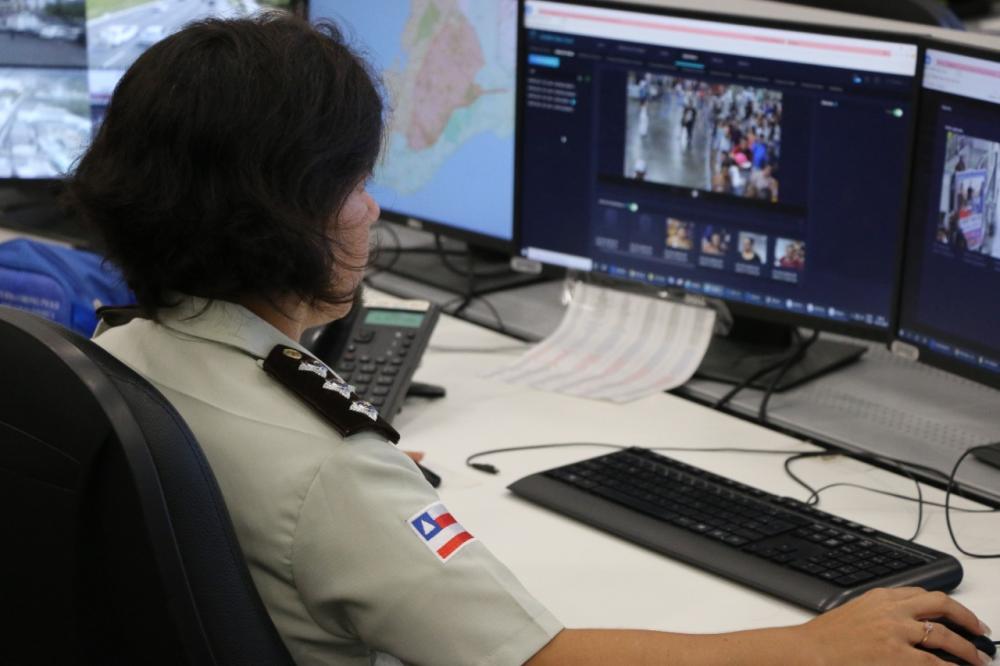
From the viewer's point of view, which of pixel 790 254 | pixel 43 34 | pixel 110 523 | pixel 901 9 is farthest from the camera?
pixel 43 34

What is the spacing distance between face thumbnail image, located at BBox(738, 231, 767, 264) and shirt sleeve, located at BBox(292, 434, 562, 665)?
981 millimetres

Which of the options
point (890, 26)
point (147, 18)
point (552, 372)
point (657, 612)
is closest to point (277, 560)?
point (657, 612)

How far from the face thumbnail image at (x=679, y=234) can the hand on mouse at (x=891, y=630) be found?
0.81 meters

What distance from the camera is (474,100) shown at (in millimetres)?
2207

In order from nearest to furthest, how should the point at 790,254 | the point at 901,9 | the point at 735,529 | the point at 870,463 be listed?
1. the point at 735,529
2. the point at 870,463
3. the point at 790,254
4. the point at 901,9

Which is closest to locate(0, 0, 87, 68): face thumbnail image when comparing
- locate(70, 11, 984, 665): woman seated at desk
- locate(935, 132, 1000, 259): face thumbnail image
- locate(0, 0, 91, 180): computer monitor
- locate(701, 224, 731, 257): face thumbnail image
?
locate(0, 0, 91, 180): computer monitor

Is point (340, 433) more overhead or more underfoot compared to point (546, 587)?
more overhead

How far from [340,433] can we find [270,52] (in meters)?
0.29

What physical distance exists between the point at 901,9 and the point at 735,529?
110 cm

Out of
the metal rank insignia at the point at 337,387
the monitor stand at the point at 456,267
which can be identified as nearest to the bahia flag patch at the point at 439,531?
the metal rank insignia at the point at 337,387

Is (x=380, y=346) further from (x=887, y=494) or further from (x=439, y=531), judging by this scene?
(x=439, y=531)

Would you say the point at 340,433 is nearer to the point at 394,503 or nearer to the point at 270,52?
the point at 394,503

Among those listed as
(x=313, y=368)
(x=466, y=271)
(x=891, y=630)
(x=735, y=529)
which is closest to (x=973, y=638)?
(x=891, y=630)

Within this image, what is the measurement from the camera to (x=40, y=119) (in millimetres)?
2449
